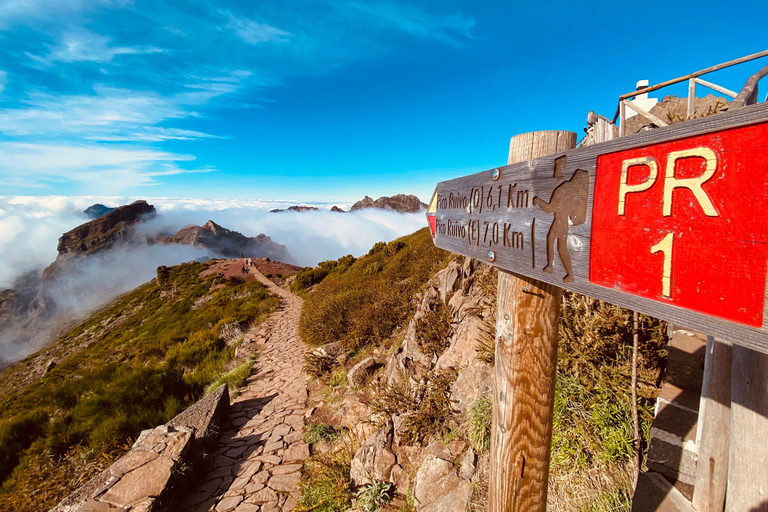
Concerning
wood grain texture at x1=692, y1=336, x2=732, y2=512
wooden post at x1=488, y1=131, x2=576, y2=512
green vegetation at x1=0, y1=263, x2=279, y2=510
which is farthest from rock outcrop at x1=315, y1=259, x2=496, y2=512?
green vegetation at x1=0, y1=263, x2=279, y2=510

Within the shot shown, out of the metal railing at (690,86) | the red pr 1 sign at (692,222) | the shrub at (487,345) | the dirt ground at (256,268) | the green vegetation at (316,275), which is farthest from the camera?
the dirt ground at (256,268)

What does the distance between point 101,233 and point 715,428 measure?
412 ft

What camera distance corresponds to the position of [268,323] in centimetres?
1250

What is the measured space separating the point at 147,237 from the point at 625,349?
385 ft

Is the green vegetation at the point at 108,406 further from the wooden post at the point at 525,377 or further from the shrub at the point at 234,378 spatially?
the wooden post at the point at 525,377

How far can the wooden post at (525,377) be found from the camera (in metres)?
1.49

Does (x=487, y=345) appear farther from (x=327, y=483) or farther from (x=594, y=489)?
(x=327, y=483)

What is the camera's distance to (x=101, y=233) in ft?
313

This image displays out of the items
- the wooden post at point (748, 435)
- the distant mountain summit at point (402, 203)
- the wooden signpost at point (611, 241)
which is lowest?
the wooden post at point (748, 435)

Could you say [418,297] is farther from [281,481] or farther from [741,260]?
[741,260]

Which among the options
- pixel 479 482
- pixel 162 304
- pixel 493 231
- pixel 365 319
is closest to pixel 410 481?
pixel 479 482

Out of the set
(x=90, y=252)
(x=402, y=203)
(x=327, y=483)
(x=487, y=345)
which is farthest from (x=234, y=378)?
(x=90, y=252)

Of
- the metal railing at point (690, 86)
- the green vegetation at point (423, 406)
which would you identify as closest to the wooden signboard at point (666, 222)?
the metal railing at point (690, 86)

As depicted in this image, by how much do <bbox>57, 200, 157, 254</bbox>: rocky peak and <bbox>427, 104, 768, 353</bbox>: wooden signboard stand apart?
117068 mm
